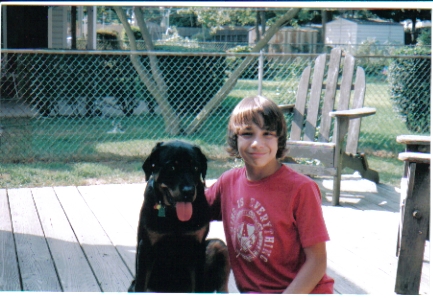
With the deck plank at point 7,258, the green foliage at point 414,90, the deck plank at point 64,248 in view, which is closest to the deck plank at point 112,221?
the deck plank at point 64,248

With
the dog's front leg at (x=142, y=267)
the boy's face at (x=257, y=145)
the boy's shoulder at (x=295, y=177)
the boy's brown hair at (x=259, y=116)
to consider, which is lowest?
the dog's front leg at (x=142, y=267)

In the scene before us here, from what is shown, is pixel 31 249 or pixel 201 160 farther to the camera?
pixel 31 249

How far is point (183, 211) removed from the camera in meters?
2.42

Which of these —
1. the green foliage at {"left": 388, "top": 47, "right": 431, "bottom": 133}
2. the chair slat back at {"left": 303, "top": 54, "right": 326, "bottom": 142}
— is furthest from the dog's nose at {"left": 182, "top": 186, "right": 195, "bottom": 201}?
the green foliage at {"left": 388, "top": 47, "right": 431, "bottom": 133}

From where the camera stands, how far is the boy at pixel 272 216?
6.88 feet

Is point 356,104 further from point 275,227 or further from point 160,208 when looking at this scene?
point 275,227

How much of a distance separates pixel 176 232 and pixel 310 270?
67 centimetres

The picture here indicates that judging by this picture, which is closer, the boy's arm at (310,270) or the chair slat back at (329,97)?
the boy's arm at (310,270)

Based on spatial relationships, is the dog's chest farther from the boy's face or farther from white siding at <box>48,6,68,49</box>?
Answer: white siding at <box>48,6,68,49</box>

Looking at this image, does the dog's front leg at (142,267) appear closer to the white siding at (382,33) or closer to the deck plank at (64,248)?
the deck plank at (64,248)

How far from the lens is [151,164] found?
259 centimetres

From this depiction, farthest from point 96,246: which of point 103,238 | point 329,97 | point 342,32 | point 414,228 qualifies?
point 342,32

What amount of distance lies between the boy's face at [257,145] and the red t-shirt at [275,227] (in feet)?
0.25

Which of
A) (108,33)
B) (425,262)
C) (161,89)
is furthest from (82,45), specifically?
(425,262)
